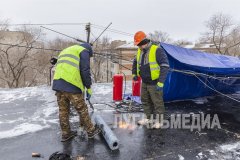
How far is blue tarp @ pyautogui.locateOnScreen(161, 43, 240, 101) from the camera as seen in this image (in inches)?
217

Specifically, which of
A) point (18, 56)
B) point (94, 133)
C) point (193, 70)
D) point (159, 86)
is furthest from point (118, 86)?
point (18, 56)

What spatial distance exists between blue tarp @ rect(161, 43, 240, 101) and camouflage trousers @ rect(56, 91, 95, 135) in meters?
2.62

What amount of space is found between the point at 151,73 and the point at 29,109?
11.0 feet

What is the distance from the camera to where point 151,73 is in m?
4.38

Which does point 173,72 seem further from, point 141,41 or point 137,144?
point 137,144

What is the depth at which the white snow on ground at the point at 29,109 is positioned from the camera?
4.54 m

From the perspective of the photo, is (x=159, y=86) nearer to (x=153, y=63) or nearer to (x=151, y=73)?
(x=151, y=73)

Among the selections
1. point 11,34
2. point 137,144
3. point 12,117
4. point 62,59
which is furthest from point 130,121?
point 11,34

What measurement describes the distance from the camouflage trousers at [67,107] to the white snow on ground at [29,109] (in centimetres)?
96

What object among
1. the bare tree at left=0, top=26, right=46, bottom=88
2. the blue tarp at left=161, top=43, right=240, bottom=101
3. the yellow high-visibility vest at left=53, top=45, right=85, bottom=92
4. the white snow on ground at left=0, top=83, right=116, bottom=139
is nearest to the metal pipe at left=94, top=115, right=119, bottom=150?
the yellow high-visibility vest at left=53, top=45, right=85, bottom=92

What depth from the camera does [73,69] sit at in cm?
353

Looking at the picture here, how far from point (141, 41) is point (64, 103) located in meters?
1.80

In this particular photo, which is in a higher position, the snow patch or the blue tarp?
the blue tarp

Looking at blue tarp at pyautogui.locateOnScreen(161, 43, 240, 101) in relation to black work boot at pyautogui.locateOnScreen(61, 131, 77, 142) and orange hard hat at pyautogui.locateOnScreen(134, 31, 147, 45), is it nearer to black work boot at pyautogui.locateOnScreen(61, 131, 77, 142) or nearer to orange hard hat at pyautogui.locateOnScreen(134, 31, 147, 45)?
orange hard hat at pyautogui.locateOnScreen(134, 31, 147, 45)
